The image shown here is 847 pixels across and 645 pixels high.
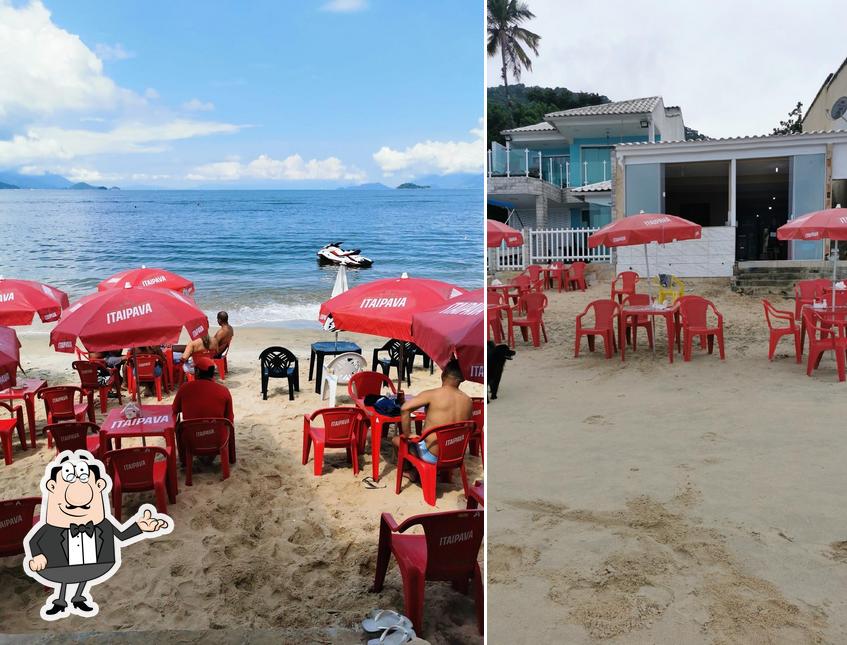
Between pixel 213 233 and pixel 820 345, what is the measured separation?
553 centimetres

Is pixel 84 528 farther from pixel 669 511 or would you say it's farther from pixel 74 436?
pixel 669 511

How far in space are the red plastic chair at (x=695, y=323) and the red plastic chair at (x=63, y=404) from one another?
5388 mm

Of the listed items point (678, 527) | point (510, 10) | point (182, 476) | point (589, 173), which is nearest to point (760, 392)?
point (678, 527)

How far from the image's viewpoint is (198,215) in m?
2.74

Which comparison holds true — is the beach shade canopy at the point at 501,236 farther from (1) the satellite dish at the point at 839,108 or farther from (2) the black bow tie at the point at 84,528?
(1) the satellite dish at the point at 839,108

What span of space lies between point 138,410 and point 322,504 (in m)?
0.96

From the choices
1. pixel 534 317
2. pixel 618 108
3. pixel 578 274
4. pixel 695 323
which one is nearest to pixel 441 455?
pixel 534 317

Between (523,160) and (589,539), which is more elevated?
(523,160)

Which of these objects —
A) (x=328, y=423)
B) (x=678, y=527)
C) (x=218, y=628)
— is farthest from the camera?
(x=328, y=423)

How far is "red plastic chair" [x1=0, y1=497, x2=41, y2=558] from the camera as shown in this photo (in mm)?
2318

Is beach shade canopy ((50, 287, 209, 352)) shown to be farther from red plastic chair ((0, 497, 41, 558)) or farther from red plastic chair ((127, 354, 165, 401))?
red plastic chair ((127, 354, 165, 401))

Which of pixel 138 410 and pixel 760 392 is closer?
pixel 138 410

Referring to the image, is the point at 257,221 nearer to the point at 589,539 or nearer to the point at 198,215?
the point at 198,215

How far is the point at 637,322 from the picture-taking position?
7.45 meters
